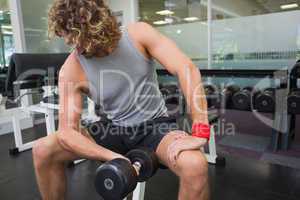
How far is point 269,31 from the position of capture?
3701 mm

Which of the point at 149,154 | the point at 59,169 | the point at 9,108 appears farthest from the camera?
the point at 9,108

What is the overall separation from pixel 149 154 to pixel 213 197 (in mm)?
1024

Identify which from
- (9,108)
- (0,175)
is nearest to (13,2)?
(9,108)

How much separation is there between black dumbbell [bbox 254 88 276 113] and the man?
1.57 m

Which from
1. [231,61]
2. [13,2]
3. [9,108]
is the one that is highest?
[13,2]

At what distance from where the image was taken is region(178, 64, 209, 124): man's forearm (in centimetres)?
97

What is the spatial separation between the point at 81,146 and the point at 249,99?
1.99 metres

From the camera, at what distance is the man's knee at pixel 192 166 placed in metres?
0.85

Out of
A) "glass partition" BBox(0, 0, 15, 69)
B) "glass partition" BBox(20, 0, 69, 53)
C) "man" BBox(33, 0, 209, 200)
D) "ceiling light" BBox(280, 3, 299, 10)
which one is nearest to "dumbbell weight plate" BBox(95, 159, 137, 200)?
"man" BBox(33, 0, 209, 200)

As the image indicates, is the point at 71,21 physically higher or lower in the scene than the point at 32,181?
higher

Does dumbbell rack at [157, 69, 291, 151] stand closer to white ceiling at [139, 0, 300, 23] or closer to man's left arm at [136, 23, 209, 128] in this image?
white ceiling at [139, 0, 300, 23]

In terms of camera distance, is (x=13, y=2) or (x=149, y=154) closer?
(x=149, y=154)

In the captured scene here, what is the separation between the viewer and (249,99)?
2.58 metres

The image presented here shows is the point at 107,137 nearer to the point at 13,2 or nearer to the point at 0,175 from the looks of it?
the point at 0,175
